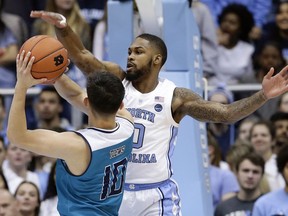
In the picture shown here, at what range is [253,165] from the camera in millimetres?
10508

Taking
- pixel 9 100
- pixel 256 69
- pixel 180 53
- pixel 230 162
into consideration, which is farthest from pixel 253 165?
pixel 9 100

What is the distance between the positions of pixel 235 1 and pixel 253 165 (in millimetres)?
3791

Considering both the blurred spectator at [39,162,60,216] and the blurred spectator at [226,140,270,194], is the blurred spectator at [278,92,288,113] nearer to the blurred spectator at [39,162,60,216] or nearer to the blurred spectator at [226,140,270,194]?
the blurred spectator at [226,140,270,194]

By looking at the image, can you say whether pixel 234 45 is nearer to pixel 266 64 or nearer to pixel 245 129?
pixel 266 64

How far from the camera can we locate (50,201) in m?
10.4

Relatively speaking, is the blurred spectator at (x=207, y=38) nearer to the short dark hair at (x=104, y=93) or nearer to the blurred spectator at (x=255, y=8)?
the blurred spectator at (x=255, y=8)

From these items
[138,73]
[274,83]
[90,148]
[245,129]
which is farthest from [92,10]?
[90,148]

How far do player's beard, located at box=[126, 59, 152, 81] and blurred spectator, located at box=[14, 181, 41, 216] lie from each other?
262 centimetres

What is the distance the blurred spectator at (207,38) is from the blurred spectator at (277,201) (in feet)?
9.16

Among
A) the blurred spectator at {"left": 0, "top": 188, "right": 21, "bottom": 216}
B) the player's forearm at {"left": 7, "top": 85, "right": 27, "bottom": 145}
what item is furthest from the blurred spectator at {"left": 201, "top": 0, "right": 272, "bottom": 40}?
the player's forearm at {"left": 7, "top": 85, "right": 27, "bottom": 145}

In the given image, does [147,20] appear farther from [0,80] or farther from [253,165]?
[0,80]

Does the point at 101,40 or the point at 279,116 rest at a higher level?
the point at 101,40

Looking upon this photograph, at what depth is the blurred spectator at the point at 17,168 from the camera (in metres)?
11.1

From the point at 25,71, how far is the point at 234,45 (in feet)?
21.6
